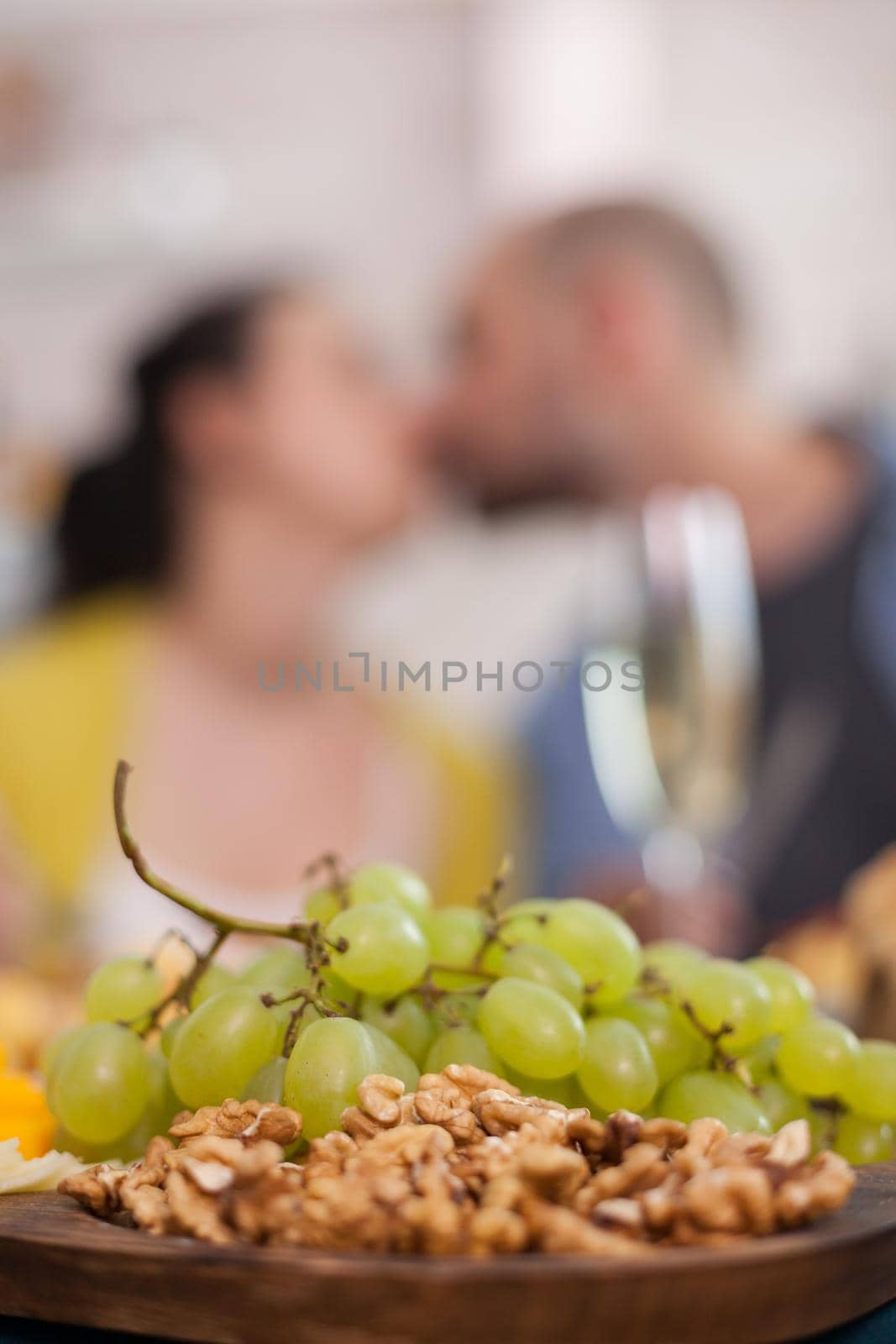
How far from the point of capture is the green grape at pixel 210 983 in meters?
0.40

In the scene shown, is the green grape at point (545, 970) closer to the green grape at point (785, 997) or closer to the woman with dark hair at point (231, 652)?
the green grape at point (785, 997)

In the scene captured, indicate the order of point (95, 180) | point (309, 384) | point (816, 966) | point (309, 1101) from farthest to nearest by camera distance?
point (95, 180), point (309, 384), point (816, 966), point (309, 1101)

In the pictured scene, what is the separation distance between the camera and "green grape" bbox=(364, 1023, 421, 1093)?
0.35 meters

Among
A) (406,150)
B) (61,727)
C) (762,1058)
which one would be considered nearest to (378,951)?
(762,1058)

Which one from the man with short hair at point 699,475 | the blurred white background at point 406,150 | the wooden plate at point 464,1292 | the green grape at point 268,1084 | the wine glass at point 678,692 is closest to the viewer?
the wooden plate at point 464,1292

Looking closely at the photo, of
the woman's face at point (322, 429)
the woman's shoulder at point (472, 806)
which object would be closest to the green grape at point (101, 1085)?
the woman's shoulder at point (472, 806)

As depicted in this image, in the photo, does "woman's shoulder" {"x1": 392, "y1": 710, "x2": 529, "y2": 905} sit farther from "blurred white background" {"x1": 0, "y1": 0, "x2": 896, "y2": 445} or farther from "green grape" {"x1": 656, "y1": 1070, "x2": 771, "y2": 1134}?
"green grape" {"x1": 656, "y1": 1070, "x2": 771, "y2": 1134}

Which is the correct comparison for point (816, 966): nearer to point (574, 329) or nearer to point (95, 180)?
point (574, 329)

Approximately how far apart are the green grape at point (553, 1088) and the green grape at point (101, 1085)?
11cm

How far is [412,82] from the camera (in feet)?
5.94

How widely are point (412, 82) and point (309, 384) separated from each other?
50 centimetres

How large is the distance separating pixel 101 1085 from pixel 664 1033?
0.17 meters

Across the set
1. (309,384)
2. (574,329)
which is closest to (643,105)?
(574,329)

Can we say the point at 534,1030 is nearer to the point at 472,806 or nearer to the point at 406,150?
the point at 472,806
